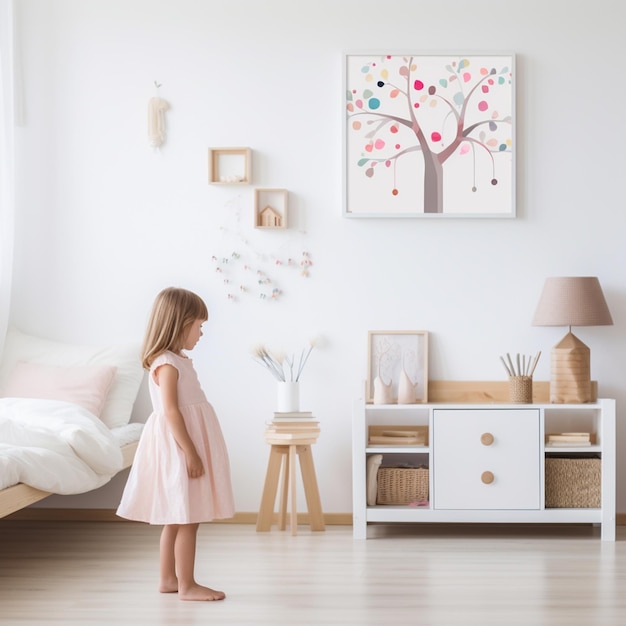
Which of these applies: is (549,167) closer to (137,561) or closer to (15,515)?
(137,561)

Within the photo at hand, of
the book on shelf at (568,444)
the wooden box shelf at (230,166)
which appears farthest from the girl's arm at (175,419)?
the book on shelf at (568,444)

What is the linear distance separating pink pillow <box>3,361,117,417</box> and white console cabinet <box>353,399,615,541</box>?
1.05 meters

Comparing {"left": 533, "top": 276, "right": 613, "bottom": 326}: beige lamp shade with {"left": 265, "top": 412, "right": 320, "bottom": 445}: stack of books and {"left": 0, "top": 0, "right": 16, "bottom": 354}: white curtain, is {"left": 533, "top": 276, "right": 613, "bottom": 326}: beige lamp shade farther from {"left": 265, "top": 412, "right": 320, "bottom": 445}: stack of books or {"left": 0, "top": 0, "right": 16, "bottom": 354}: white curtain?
{"left": 0, "top": 0, "right": 16, "bottom": 354}: white curtain

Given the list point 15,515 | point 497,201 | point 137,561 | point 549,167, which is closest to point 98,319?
point 15,515

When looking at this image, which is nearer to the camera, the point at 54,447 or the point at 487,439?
the point at 54,447

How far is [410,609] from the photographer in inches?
101

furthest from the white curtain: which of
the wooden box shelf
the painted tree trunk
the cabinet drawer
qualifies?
the cabinet drawer

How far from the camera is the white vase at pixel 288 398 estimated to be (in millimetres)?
3684

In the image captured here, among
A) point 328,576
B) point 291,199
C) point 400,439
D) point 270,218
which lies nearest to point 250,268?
point 270,218

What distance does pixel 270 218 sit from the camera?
387cm

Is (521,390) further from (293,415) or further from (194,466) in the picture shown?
(194,466)

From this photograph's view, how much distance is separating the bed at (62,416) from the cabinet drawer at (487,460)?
1224mm

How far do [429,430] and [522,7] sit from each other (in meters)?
1.84

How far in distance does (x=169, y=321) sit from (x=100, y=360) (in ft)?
4.36
